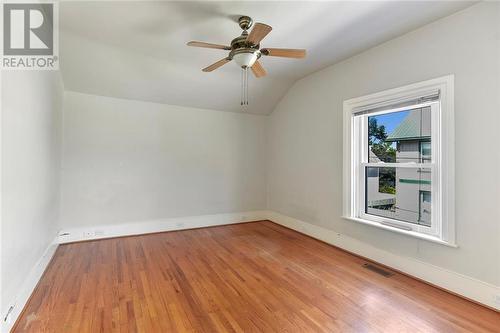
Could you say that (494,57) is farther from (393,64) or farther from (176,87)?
(176,87)

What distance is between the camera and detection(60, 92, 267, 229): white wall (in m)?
3.83

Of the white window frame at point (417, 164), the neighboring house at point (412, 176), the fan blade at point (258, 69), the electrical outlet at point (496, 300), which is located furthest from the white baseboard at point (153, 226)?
the electrical outlet at point (496, 300)

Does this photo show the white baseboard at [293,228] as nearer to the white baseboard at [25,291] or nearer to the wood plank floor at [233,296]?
the white baseboard at [25,291]

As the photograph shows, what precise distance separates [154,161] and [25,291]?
2.53 m

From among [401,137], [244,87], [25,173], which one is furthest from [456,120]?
[25,173]

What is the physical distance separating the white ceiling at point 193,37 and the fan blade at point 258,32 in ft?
1.24

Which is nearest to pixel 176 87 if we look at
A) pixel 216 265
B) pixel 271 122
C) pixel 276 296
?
pixel 271 122

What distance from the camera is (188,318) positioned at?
1981 millimetres

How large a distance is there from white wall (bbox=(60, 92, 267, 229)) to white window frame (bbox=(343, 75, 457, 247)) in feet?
7.47

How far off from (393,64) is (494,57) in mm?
918

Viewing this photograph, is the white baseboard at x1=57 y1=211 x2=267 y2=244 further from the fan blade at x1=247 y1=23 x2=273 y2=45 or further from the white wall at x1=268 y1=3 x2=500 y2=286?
the fan blade at x1=247 y1=23 x2=273 y2=45

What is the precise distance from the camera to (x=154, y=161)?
4.37 meters

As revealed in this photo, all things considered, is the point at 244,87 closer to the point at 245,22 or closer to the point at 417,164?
the point at 245,22

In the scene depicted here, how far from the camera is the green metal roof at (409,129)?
9.13 feet
